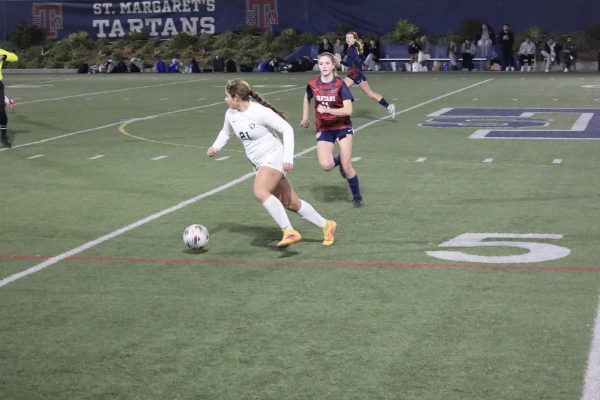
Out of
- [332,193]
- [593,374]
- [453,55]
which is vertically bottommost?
[593,374]

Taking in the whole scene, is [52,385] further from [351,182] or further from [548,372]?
[351,182]

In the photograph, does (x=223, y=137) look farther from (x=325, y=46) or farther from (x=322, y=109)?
(x=325, y=46)

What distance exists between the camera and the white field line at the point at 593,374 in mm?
6332

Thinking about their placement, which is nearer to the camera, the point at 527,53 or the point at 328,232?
the point at 328,232

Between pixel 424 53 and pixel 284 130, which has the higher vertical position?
pixel 424 53

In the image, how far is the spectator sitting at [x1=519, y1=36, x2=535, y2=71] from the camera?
44188mm

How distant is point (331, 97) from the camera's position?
1301 centimetres

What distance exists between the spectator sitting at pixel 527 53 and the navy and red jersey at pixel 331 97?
32.3 meters

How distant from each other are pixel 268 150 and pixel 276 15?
4123 cm

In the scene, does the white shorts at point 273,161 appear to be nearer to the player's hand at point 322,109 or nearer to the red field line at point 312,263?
the red field line at point 312,263

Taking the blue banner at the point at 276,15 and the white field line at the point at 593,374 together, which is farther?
the blue banner at the point at 276,15

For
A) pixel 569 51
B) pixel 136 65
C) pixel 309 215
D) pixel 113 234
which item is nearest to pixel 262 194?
pixel 309 215

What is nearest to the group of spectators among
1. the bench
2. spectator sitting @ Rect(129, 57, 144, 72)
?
the bench

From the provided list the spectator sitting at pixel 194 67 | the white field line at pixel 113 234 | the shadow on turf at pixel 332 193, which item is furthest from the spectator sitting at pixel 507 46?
the shadow on turf at pixel 332 193
